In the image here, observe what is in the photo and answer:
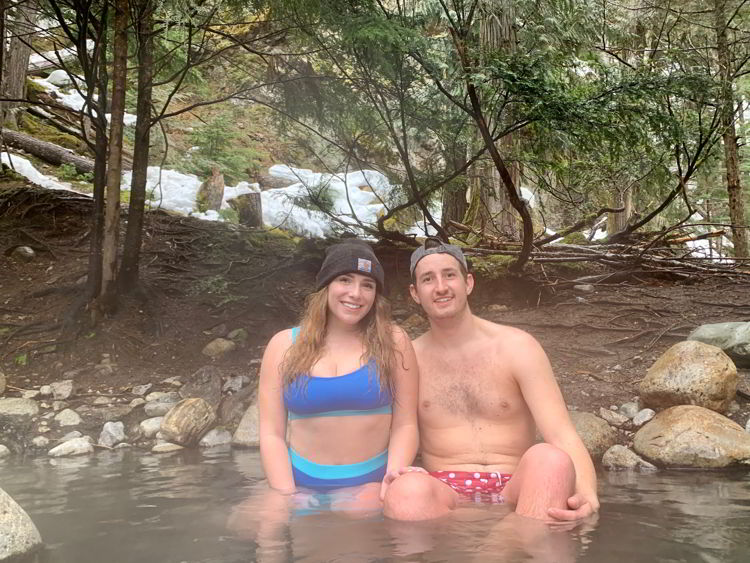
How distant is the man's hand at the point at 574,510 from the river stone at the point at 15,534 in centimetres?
231

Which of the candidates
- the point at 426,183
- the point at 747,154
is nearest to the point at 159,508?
the point at 426,183

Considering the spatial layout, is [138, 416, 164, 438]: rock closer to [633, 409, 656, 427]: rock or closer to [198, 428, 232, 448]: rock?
[198, 428, 232, 448]: rock

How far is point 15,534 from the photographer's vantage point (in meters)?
3.00

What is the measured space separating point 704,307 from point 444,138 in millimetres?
3564

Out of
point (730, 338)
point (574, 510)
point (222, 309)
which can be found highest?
point (222, 309)

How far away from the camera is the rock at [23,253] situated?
8852 millimetres

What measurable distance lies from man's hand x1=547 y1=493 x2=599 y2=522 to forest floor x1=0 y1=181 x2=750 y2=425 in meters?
2.96

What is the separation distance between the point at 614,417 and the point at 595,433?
1.48ft

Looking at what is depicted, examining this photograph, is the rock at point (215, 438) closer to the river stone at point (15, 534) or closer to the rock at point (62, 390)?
the rock at point (62, 390)

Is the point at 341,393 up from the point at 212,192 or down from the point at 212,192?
down

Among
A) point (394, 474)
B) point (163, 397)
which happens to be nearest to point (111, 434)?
point (163, 397)

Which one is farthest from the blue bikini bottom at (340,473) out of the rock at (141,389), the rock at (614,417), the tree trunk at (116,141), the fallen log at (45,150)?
the fallen log at (45,150)

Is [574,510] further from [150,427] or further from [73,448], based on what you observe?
[73,448]

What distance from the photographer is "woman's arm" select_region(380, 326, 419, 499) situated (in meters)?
3.57
